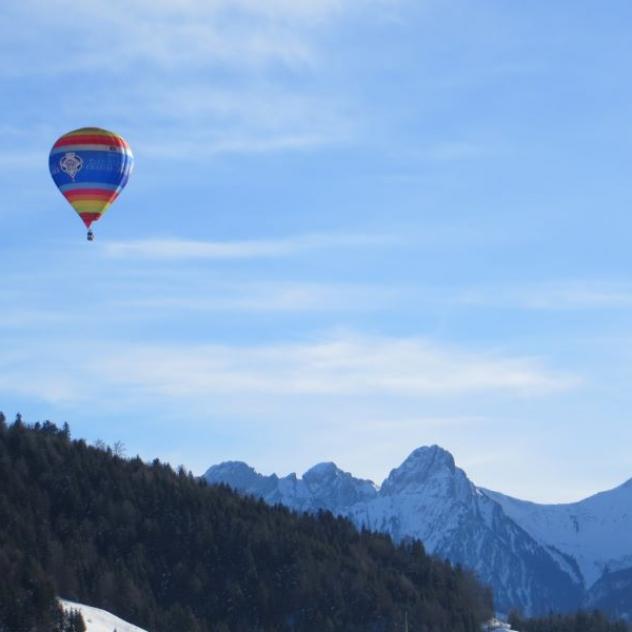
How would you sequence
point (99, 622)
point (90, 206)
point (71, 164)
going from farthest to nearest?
point (99, 622)
point (71, 164)
point (90, 206)

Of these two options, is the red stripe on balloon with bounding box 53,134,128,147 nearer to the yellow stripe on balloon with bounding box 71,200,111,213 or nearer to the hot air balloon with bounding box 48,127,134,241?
the hot air balloon with bounding box 48,127,134,241

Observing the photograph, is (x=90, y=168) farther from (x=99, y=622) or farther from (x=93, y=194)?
(x=99, y=622)

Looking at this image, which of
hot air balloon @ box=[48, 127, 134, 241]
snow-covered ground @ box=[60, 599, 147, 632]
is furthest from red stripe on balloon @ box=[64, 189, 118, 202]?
snow-covered ground @ box=[60, 599, 147, 632]

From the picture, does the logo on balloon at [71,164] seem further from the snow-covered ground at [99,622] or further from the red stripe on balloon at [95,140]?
the snow-covered ground at [99,622]

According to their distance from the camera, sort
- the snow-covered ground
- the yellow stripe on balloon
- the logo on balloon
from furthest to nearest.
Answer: the snow-covered ground < the logo on balloon < the yellow stripe on balloon

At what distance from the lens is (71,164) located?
125750 millimetres

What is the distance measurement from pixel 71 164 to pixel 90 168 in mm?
1520

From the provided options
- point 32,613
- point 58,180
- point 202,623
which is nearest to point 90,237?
point 58,180

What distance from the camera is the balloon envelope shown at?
124 m

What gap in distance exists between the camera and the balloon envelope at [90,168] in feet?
407

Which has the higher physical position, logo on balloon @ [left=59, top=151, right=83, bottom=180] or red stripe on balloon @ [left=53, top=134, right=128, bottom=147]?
red stripe on balloon @ [left=53, top=134, right=128, bottom=147]

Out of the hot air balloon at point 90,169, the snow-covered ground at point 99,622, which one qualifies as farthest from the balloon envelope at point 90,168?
the snow-covered ground at point 99,622

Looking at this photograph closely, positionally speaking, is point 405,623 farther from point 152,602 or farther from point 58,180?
point 58,180

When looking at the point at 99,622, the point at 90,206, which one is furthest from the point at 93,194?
the point at 99,622
